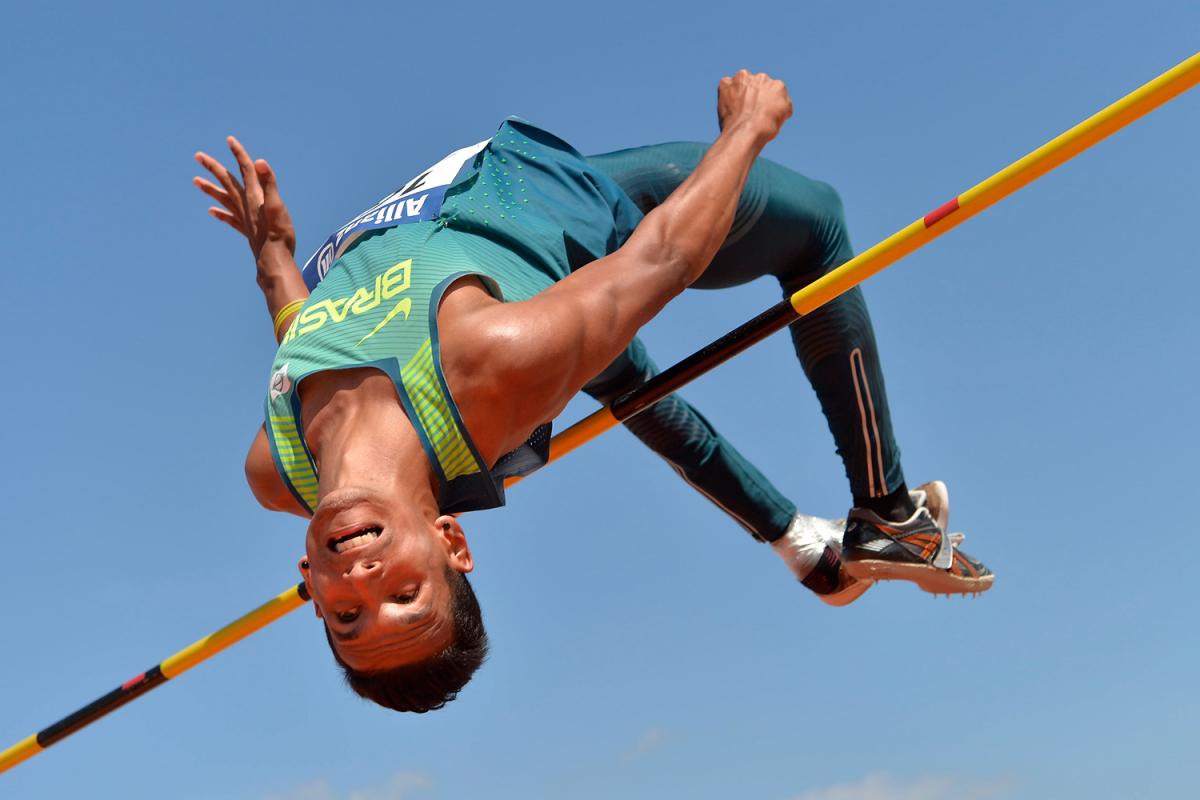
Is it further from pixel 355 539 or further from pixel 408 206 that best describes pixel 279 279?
pixel 355 539

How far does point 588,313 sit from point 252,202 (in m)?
2.08

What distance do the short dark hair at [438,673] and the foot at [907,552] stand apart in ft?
5.98

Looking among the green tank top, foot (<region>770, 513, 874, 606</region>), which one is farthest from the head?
foot (<region>770, 513, 874, 606</region>)

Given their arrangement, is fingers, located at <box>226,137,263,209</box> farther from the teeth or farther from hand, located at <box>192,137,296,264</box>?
the teeth

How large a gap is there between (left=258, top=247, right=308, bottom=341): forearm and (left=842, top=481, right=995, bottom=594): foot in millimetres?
2225

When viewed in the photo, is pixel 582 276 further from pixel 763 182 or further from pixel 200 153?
pixel 200 153

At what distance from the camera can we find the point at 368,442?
443 centimetres

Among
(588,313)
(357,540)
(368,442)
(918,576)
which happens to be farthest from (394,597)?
(918,576)

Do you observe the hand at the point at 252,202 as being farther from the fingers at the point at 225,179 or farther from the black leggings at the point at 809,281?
the black leggings at the point at 809,281

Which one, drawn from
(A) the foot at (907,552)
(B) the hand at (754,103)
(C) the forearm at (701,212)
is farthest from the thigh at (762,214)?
(A) the foot at (907,552)

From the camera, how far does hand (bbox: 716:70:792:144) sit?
518 cm

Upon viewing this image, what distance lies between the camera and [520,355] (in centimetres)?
436

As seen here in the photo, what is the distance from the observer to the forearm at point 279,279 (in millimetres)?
5727

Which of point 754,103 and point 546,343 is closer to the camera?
point 546,343
